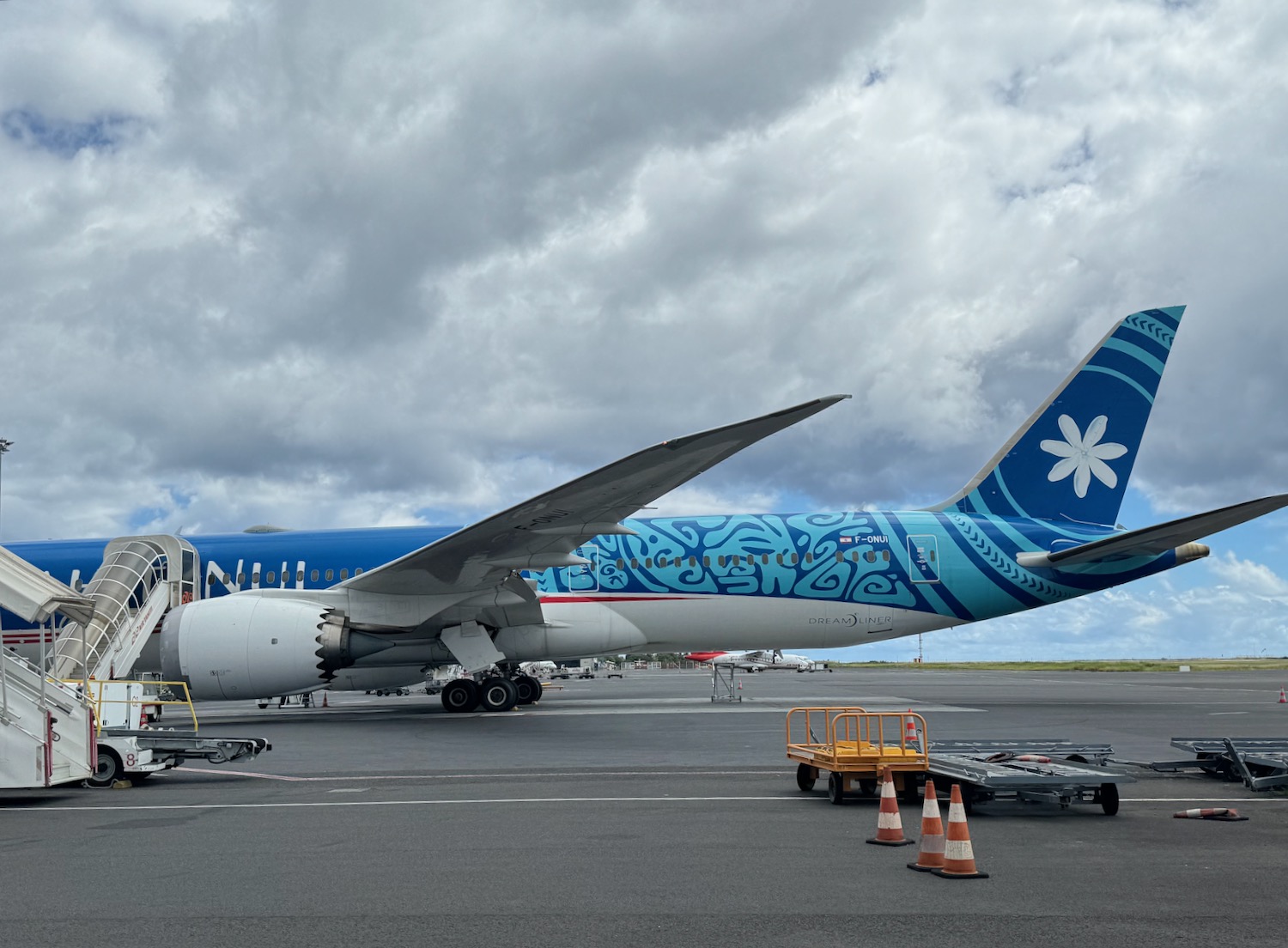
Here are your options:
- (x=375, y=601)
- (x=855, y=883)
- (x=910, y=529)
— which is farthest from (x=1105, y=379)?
(x=855, y=883)

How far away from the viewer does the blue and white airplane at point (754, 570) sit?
1991 centimetres

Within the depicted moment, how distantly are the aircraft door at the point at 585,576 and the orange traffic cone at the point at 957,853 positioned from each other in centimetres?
1613

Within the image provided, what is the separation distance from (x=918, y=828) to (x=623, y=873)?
274 cm

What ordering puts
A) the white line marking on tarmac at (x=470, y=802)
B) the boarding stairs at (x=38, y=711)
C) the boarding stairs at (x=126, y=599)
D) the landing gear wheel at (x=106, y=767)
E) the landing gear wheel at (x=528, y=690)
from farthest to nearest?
1. the landing gear wheel at (x=528, y=690)
2. the boarding stairs at (x=126, y=599)
3. the landing gear wheel at (x=106, y=767)
4. the boarding stairs at (x=38, y=711)
5. the white line marking on tarmac at (x=470, y=802)

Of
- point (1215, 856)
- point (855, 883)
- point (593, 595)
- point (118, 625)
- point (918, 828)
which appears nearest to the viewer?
point (855, 883)

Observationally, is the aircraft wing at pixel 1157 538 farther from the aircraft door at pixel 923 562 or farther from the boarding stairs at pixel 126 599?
the boarding stairs at pixel 126 599

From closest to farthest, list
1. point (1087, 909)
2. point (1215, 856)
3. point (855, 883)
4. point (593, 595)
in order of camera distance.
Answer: point (1087, 909) < point (855, 883) < point (1215, 856) < point (593, 595)

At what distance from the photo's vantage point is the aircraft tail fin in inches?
920

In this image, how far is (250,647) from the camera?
18359 millimetres

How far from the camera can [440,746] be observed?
15.3 metres

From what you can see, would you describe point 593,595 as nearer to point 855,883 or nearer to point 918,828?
point 918,828

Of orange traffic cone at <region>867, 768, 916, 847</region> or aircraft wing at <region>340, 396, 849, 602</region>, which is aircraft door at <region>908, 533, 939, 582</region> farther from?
orange traffic cone at <region>867, 768, 916, 847</region>

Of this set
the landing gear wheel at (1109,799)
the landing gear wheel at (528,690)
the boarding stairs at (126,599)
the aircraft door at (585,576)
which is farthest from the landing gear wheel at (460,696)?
the landing gear wheel at (1109,799)

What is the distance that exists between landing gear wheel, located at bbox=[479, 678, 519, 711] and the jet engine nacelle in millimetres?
3676
